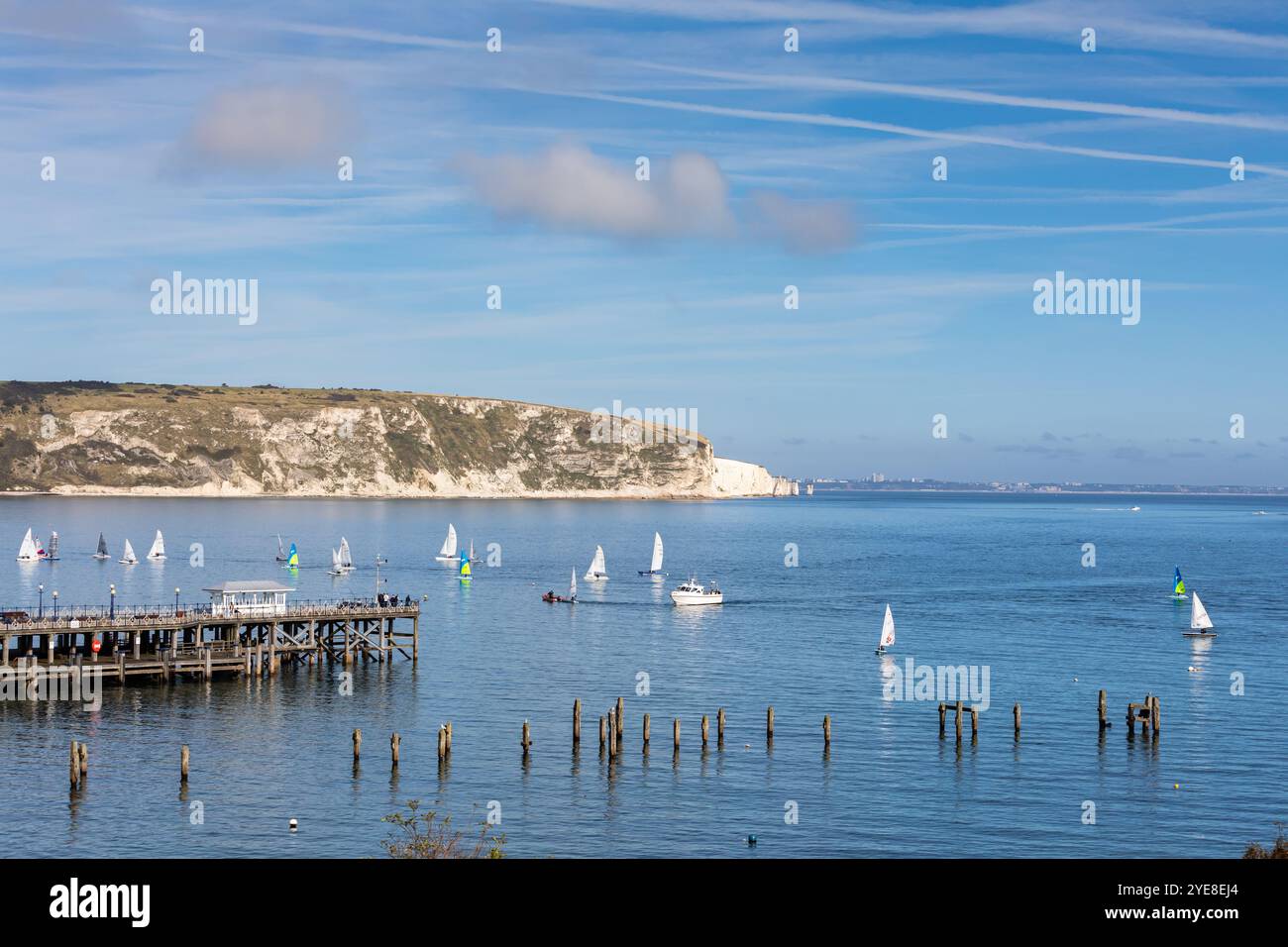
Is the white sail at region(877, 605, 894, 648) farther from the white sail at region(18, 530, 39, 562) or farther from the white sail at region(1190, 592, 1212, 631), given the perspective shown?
the white sail at region(18, 530, 39, 562)

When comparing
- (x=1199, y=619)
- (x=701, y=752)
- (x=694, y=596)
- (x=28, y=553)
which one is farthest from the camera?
(x=28, y=553)

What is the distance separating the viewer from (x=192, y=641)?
297ft

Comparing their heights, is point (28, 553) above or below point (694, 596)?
above

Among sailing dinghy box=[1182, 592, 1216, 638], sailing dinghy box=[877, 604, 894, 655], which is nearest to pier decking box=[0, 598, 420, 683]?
sailing dinghy box=[877, 604, 894, 655]

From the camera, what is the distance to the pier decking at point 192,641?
79.8 m

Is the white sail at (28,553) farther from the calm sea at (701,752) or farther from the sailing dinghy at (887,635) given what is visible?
the sailing dinghy at (887,635)

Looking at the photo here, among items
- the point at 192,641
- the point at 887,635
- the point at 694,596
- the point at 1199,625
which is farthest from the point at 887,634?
the point at 192,641

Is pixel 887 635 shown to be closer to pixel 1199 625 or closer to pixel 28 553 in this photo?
pixel 1199 625

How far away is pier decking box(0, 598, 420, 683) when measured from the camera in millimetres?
79750

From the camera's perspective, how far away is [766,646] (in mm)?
104688

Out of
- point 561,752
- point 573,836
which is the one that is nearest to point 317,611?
point 561,752

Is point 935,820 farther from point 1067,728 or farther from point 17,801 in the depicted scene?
point 17,801
